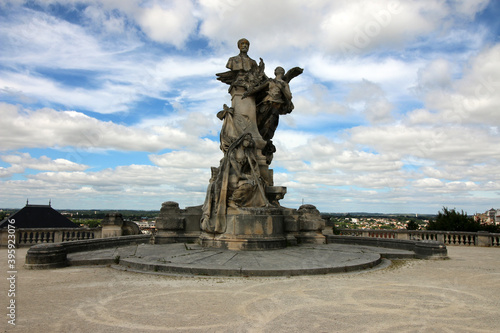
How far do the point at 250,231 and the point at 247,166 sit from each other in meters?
2.22

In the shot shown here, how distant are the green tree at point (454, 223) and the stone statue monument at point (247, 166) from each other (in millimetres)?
14609

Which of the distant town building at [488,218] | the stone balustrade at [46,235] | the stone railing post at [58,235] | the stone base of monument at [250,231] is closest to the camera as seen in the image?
the stone base of monument at [250,231]

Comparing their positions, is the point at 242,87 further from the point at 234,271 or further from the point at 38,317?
the point at 38,317

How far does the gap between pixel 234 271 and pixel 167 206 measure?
5777 mm

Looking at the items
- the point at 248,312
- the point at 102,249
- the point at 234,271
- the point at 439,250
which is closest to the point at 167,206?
the point at 102,249

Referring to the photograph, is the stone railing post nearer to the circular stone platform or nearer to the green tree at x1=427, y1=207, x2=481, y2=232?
the circular stone platform

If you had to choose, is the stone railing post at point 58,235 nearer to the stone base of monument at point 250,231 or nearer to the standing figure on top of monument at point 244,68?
the stone base of monument at point 250,231

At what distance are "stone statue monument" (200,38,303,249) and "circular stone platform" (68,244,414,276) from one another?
633 millimetres

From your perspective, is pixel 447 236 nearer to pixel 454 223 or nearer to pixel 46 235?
pixel 454 223

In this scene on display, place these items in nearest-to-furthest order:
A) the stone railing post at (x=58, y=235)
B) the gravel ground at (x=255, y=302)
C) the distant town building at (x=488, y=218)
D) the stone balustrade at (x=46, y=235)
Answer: the gravel ground at (x=255, y=302) < the stone balustrade at (x=46, y=235) < the stone railing post at (x=58, y=235) < the distant town building at (x=488, y=218)

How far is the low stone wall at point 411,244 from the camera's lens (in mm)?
10812

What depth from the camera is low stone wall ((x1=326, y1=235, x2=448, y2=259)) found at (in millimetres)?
10812

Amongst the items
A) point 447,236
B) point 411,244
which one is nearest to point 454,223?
point 447,236

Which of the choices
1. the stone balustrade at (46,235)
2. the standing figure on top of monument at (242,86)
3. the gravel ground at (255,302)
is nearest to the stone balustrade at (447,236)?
the standing figure on top of monument at (242,86)
